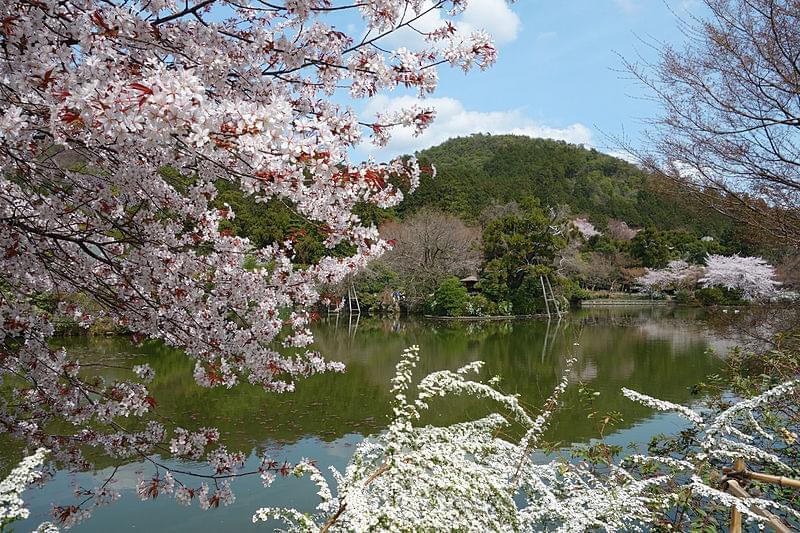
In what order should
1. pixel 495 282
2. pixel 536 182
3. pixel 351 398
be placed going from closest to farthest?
pixel 351 398 → pixel 495 282 → pixel 536 182

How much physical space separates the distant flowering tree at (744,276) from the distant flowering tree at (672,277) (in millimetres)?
1508


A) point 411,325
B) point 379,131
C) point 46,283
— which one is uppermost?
point 379,131

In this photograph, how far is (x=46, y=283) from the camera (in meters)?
2.55

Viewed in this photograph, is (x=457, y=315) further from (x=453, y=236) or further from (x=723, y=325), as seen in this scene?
(x=723, y=325)

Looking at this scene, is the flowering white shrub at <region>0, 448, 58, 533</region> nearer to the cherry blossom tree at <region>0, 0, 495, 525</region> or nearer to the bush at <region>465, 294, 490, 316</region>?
the cherry blossom tree at <region>0, 0, 495, 525</region>

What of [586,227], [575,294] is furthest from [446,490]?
[586,227]

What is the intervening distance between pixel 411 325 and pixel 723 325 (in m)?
13.1

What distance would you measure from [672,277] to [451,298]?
1279 centimetres

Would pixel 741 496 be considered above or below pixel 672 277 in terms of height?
below

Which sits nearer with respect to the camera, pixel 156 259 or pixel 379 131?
pixel 379 131

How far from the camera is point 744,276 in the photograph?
22.0m

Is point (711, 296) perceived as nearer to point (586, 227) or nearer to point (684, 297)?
point (684, 297)

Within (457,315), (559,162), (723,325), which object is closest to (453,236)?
(457,315)

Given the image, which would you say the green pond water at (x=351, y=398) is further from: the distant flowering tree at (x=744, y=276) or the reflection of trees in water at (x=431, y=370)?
the distant flowering tree at (x=744, y=276)
